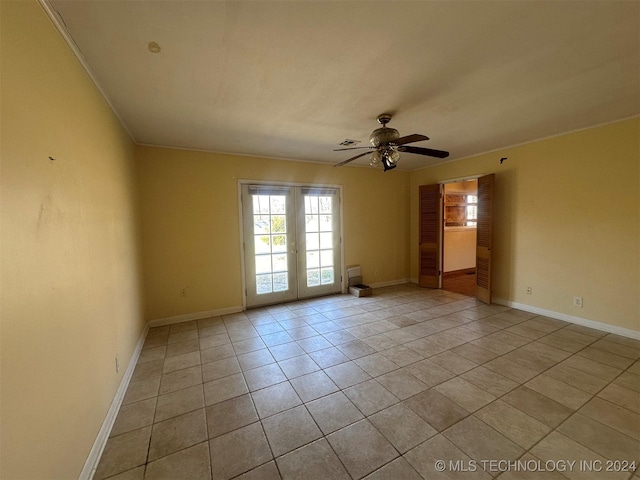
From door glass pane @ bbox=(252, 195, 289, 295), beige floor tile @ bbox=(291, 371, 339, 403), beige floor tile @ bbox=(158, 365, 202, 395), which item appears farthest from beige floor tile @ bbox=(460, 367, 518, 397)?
door glass pane @ bbox=(252, 195, 289, 295)

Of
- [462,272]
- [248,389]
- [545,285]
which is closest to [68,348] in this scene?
[248,389]

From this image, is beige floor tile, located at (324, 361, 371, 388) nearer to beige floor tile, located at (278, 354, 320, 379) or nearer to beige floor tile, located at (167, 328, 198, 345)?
beige floor tile, located at (278, 354, 320, 379)

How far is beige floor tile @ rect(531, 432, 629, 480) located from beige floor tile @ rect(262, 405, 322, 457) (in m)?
1.36

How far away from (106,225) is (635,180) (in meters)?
5.30

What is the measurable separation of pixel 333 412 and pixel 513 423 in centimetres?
124

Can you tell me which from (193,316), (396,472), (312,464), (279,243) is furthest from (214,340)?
(396,472)

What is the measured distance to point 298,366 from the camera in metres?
2.51

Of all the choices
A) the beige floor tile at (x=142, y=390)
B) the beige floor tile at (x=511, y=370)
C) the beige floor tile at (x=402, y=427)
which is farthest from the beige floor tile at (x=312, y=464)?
the beige floor tile at (x=511, y=370)

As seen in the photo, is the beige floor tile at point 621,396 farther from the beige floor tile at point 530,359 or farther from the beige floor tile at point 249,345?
the beige floor tile at point 249,345

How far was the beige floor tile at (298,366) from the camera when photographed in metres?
2.39

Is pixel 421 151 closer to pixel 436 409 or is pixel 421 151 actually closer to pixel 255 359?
pixel 436 409

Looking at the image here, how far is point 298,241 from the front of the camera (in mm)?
4496

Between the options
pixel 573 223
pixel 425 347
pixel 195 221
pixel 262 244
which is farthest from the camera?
pixel 262 244

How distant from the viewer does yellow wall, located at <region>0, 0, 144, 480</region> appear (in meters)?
0.95
